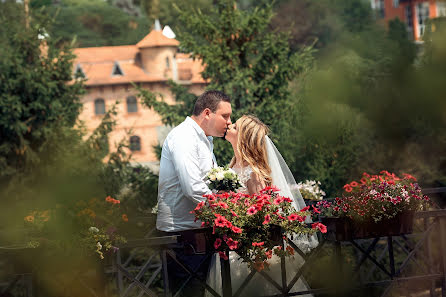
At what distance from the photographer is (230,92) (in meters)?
13.5

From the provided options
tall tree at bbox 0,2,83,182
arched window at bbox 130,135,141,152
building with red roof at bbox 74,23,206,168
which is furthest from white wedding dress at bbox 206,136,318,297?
building with red roof at bbox 74,23,206,168

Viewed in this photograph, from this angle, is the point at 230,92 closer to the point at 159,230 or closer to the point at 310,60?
the point at 310,60

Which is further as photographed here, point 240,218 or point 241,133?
point 241,133

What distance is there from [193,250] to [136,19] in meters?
53.4

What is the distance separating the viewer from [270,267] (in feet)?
14.8

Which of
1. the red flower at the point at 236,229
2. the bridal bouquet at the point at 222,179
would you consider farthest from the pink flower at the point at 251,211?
the bridal bouquet at the point at 222,179

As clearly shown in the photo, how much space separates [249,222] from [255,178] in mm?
968

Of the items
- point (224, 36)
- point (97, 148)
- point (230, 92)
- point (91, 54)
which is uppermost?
point (91, 54)

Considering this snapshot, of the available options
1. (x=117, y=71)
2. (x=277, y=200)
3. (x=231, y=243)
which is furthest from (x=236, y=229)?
(x=117, y=71)

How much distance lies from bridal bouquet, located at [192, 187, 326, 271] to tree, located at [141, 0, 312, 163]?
9.28 m

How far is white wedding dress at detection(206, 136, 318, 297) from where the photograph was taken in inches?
177

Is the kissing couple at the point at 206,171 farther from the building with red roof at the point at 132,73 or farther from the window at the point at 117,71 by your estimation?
the window at the point at 117,71

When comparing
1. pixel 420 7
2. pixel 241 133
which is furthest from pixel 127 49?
pixel 241 133

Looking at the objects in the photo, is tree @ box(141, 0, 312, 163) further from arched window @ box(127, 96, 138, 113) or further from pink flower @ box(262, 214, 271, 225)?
arched window @ box(127, 96, 138, 113)
